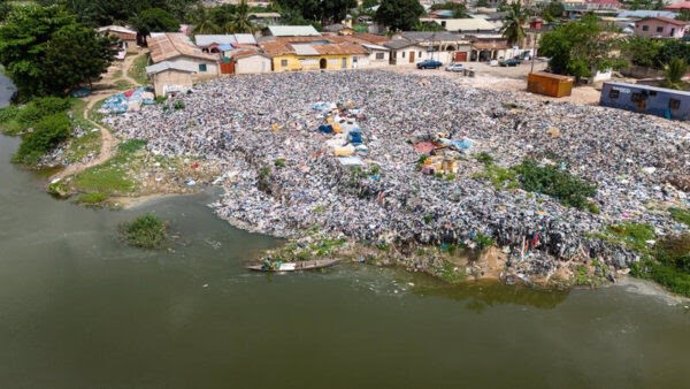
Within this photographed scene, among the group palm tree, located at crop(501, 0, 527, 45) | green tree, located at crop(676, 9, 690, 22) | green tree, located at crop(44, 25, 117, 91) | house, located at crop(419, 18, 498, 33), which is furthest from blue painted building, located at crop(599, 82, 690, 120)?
green tree, located at crop(676, 9, 690, 22)

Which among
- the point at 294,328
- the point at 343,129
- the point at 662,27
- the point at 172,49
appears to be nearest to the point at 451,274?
the point at 294,328

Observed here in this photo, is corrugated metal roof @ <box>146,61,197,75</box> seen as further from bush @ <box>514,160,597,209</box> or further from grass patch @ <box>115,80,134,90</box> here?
bush @ <box>514,160,597,209</box>

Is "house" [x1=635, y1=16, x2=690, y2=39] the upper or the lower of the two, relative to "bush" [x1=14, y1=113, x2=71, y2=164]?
upper

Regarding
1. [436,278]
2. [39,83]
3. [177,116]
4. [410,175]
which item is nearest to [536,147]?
[410,175]

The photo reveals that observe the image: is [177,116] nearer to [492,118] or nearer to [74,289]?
[74,289]

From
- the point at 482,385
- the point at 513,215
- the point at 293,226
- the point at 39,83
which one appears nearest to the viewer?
the point at 482,385

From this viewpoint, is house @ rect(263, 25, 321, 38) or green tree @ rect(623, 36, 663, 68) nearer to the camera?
green tree @ rect(623, 36, 663, 68)

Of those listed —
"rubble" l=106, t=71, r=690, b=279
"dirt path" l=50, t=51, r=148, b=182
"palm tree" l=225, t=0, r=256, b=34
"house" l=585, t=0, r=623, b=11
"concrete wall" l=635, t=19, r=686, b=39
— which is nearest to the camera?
"rubble" l=106, t=71, r=690, b=279

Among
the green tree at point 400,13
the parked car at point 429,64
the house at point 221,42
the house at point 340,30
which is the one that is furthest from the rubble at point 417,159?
the green tree at point 400,13
